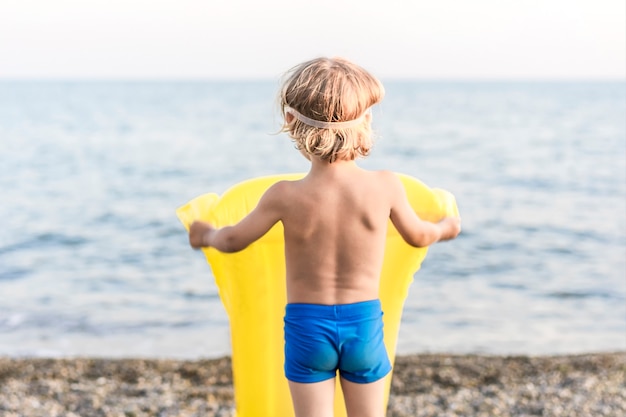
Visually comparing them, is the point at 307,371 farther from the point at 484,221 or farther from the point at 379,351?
the point at 484,221

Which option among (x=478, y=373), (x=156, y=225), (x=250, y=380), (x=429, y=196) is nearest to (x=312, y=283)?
(x=429, y=196)

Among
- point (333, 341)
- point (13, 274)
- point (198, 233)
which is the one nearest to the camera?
point (333, 341)

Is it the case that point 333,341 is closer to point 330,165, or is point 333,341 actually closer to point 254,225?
point 254,225

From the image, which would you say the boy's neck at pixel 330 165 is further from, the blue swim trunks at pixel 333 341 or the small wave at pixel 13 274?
the small wave at pixel 13 274

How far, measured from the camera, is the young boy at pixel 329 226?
91.8 inches

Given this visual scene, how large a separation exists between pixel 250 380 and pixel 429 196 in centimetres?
108

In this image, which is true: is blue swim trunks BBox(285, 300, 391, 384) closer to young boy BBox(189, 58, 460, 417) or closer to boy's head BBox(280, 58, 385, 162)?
young boy BBox(189, 58, 460, 417)

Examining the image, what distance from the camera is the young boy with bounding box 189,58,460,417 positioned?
2.33 m

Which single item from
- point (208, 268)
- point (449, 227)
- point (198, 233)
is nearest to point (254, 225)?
point (198, 233)

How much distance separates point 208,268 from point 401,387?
463 cm

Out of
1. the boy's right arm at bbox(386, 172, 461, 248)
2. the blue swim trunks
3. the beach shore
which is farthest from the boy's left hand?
the beach shore

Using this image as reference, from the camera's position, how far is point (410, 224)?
254cm

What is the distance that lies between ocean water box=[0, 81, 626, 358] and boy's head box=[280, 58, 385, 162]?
0.41ft

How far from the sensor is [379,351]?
8.20ft
